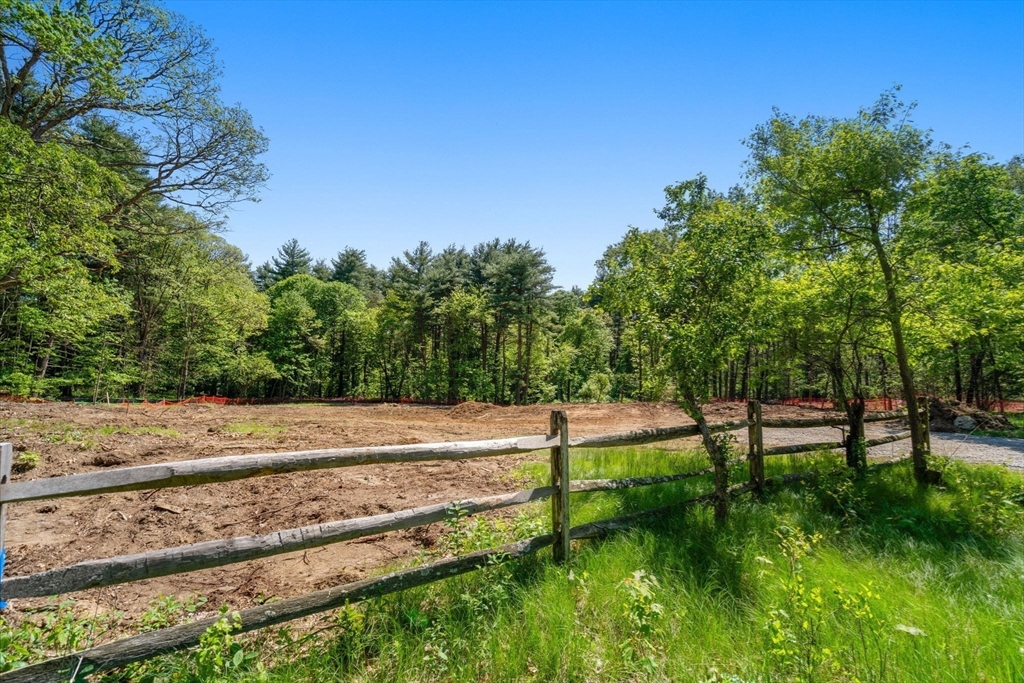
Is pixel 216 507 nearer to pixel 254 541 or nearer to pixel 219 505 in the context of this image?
pixel 219 505

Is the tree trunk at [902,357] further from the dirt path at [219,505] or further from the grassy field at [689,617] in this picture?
the dirt path at [219,505]

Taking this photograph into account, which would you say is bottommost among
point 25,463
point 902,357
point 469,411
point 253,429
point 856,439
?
point 469,411

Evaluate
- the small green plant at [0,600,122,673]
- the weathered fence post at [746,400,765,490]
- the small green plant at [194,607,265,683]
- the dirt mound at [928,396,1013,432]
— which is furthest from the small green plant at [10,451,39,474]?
the dirt mound at [928,396,1013,432]

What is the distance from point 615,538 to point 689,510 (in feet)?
4.34

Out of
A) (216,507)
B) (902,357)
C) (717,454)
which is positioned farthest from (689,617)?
(902,357)

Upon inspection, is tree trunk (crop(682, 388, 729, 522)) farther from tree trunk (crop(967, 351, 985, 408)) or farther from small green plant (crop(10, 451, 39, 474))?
tree trunk (crop(967, 351, 985, 408))

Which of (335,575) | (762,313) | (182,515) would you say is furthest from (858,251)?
(182,515)

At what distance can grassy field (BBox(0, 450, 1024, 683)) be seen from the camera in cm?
266

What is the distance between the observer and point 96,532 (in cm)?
496

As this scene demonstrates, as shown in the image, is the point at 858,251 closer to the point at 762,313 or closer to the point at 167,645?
the point at 762,313

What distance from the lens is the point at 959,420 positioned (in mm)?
15867

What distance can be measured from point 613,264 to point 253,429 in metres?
11.5

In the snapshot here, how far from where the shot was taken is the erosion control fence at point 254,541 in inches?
90.5

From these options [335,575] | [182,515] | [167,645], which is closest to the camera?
[167,645]
